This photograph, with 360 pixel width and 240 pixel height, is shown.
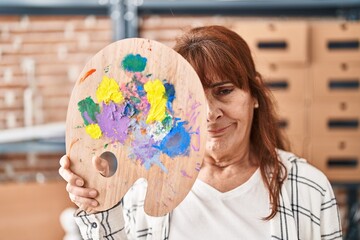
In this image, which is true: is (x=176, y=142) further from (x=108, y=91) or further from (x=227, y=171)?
(x=227, y=171)

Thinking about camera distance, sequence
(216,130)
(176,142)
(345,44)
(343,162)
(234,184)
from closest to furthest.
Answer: (176,142) → (216,130) → (234,184) → (345,44) → (343,162)

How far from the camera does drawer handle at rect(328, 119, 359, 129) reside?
9.49ft

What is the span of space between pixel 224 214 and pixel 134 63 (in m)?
0.48

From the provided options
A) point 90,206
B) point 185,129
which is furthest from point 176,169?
point 90,206

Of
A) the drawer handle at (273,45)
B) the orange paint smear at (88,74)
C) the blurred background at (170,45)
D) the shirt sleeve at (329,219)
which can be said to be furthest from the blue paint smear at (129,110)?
the drawer handle at (273,45)

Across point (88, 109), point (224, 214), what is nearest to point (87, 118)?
point (88, 109)

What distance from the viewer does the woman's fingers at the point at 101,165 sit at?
46.3 inches

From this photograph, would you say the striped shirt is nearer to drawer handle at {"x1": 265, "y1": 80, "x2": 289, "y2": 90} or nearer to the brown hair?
the brown hair

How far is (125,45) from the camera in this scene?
1.17m

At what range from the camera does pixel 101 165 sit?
3.88 ft

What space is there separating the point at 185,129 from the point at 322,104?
6.15 ft

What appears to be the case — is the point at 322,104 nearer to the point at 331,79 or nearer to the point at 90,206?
the point at 331,79

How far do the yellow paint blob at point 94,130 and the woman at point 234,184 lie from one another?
203mm

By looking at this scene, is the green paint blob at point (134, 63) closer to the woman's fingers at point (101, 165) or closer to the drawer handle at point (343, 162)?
the woman's fingers at point (101, 165)
